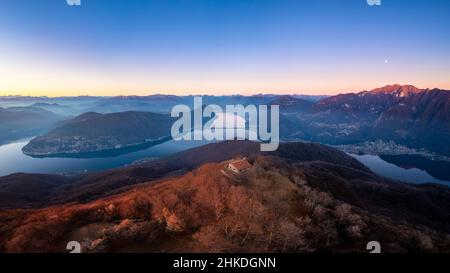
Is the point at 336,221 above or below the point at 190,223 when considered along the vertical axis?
below

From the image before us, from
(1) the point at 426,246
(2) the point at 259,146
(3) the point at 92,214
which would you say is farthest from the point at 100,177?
(1) the point at 426,246

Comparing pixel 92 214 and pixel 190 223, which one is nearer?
pixel 190 223
